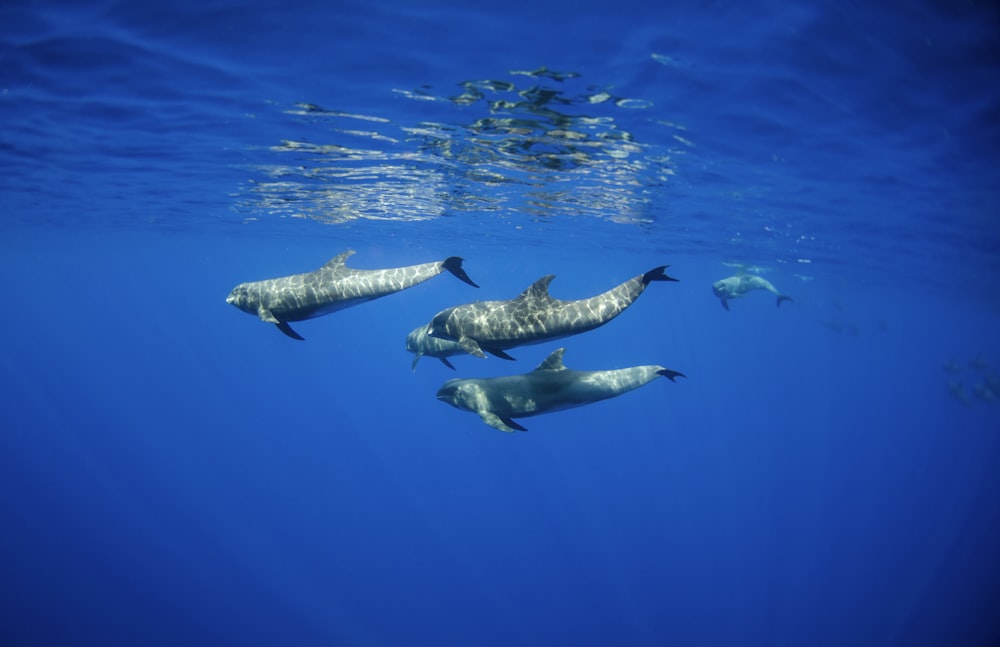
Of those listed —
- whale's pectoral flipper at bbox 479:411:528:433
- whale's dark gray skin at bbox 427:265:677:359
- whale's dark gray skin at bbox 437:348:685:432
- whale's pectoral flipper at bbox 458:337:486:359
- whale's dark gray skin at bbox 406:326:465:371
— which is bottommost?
whale's dark gray skin at bbox 406:326:465:371

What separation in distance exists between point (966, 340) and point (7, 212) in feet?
404

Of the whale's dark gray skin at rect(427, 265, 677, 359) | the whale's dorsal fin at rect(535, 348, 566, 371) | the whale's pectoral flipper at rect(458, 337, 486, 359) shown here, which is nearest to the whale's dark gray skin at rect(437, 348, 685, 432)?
the whale's dorsal fin at rect(535, 348, 566, 371)

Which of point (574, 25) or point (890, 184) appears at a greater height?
point (574, 25)

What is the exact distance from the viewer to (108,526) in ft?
139

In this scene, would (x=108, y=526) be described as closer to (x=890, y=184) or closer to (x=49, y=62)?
(x=49, y=62)

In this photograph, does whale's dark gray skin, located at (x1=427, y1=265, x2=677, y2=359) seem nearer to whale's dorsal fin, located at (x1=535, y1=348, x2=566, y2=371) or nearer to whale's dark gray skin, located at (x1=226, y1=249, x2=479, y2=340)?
whale's dorsal fin, located at (x1=535, y1=348, x2=566, y2=371)

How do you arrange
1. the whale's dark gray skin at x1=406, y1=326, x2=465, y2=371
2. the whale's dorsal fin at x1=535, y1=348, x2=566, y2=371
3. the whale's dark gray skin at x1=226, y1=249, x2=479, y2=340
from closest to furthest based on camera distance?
the whale's dorsal fin at x1=535, y1=348, x2=566, y2=371, the whale's dark gray skin at x1=226, y1=249, x2=479, y2=340, the whale's dark gray skin at x1=406, y1=326, x2=465, y2=371

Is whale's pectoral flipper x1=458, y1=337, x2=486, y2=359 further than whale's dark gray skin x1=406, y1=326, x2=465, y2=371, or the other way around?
whale's dark gray skin x1=406, y1=326, x2=465, y2=371

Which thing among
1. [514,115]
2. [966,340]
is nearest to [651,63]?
[514,115]

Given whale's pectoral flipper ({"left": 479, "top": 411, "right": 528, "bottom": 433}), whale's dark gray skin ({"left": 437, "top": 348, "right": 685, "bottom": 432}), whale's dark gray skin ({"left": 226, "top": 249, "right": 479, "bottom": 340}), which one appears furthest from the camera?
whale's dark gray skin ({"left": 226, "top": 249, "right": 479, "bottom": 340})

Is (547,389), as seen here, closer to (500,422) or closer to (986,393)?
(500,422)

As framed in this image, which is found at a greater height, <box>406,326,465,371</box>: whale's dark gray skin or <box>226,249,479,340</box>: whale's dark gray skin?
<box>226,249,479,340</box>: whale's dark gray skin

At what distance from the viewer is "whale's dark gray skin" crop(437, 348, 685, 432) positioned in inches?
371

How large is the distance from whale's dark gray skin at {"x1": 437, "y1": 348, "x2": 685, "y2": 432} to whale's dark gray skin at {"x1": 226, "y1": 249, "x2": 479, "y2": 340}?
8.18 feet
